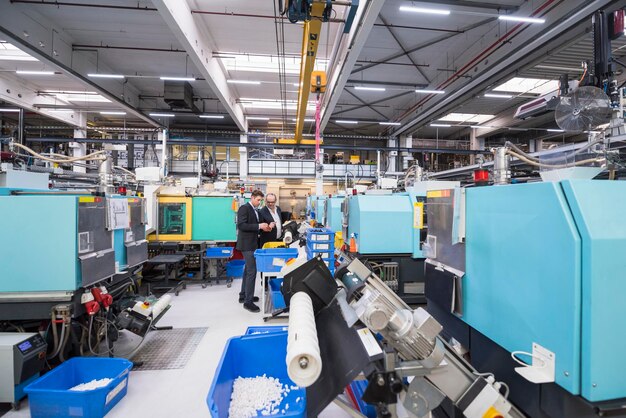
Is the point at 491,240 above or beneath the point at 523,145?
beneath

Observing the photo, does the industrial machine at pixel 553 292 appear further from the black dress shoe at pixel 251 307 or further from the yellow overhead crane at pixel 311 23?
the yellow overhead crane at pixel 311 23

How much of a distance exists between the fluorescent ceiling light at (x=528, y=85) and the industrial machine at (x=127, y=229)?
803 centimetres

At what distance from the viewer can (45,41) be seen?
17.9 ft

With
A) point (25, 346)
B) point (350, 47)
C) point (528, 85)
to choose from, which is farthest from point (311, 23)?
point (528, 85)

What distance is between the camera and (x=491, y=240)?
125 centimetres

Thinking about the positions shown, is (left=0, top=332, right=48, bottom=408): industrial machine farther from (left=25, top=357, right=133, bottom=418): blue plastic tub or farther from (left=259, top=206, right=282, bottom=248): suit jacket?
(left=259, top=206, right=282, bottom=248): suit jacket

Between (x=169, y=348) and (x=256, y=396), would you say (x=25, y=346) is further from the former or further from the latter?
(x=256, y=396)

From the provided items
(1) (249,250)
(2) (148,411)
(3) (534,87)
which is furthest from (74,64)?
(3) (534,87)

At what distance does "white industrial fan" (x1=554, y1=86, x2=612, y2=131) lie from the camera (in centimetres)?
217

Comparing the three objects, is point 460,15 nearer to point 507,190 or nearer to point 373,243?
point 373,243

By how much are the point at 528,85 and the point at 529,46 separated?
327 centimetres

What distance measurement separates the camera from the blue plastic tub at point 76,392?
5.55ft

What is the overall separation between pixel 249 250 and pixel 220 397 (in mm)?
2417

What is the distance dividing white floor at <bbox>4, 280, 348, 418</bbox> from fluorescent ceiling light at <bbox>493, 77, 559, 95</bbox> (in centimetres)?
767
